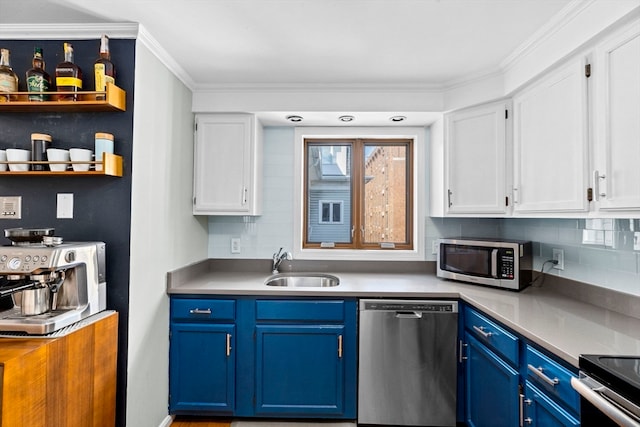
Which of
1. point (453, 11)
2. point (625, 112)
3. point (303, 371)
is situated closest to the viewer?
point (625, 112)

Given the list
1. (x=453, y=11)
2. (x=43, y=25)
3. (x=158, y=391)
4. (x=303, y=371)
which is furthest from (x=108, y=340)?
(x=453, y=11)

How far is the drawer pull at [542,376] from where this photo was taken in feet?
4.25

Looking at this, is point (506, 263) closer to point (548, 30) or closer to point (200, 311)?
point (548, 30)

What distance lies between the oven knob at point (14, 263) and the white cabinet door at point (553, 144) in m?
2.44

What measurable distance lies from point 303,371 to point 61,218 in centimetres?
164

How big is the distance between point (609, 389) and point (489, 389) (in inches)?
35.3

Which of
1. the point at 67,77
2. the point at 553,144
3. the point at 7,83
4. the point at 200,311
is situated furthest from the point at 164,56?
the point at 553,144

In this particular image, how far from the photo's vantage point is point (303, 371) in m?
2.22

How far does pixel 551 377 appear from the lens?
1328 mm

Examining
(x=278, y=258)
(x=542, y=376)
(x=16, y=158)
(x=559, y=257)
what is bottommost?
(x=542, y=376)

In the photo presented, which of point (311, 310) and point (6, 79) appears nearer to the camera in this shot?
point (6, 79)

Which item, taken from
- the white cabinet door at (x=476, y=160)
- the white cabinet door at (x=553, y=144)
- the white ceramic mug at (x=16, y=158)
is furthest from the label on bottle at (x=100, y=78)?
the white cabinet door at (x=553, y=144)

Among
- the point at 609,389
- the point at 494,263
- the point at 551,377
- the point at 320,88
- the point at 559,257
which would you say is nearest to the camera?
the point at 609,389

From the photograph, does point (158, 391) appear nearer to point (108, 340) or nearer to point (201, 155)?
point (108, 340)
